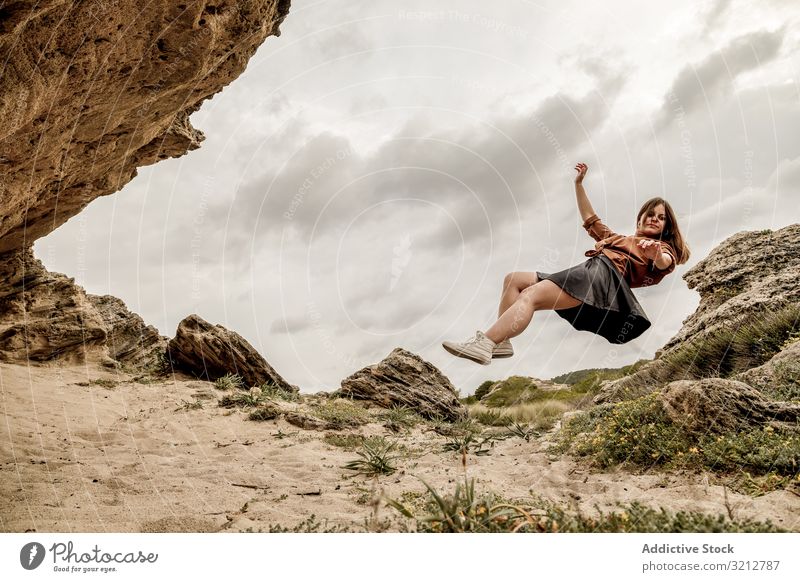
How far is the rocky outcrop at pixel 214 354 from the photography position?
1387cm

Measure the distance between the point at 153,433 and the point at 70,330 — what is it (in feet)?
24.6

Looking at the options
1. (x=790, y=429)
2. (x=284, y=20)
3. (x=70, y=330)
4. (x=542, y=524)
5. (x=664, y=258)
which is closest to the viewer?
(x=542, y=524)

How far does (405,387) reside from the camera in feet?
47.2

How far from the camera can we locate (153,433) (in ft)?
27.7

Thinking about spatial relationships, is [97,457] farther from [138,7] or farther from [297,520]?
Result: [138,7]

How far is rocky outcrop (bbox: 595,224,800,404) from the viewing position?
8523 mm

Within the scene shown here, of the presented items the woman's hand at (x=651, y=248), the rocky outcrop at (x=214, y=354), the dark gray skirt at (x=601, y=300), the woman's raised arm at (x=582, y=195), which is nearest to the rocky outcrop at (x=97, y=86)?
the woman's raised arm at (x=582, y=195)

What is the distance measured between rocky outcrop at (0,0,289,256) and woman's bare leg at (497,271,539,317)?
13.7 feet

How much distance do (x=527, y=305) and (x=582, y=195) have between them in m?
1.36

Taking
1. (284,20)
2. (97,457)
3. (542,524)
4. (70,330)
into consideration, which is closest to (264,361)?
(70,330)

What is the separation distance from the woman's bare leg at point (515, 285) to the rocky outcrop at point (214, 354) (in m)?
11.3

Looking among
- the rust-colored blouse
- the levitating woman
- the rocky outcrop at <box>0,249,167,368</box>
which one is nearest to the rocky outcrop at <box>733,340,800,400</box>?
the levitating woman

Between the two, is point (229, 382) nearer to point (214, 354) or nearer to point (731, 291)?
point (214, 354)

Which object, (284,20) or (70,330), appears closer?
(284,20)
